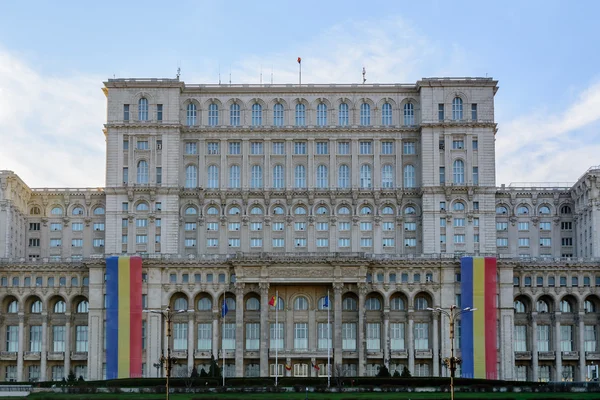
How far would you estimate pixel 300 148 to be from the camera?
17550 cm

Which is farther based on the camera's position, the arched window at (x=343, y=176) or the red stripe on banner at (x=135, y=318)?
the arched window at (x=343, y=176)

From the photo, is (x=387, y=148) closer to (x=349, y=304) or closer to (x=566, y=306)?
(x=349, y=304)

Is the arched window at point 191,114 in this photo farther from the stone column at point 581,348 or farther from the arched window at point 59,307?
the stone column at point 581,348

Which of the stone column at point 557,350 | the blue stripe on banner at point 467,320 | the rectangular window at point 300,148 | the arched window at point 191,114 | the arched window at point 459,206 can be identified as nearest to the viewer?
the blue stripe on banner at point 467,320

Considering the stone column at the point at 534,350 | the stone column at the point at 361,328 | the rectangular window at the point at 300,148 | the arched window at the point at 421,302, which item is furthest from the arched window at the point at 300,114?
the stone column at the point at 534,350

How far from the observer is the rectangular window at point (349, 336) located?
16324 centimetres

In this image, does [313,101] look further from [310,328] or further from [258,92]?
[310,328]

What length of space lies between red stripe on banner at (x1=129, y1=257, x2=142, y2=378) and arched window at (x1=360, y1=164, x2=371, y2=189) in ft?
133

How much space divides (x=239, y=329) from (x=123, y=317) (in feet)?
60.5

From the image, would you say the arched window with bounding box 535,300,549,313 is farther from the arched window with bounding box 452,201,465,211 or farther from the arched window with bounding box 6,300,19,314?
the arched window with bounding box 6,300,19,314

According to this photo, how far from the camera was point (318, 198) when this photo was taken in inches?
6836

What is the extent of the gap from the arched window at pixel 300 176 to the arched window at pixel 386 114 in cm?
1613

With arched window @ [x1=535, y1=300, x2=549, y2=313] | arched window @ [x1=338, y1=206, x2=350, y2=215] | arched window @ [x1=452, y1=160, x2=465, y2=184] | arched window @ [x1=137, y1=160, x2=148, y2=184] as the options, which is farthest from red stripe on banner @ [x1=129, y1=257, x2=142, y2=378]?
arched window @ [x1=535, y1=300, x2=549, y2=313]

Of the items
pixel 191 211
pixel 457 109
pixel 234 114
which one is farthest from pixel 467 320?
pixel 234 114
